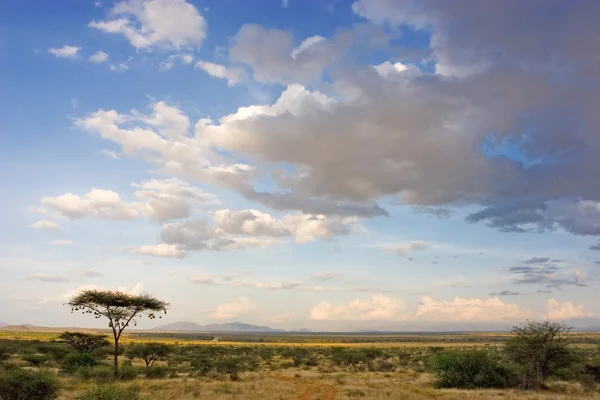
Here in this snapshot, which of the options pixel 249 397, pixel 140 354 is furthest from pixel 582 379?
pixel 140 354

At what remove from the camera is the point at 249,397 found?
26484 millimetres

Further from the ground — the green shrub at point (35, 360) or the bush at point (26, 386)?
the bush at point (26, 386)

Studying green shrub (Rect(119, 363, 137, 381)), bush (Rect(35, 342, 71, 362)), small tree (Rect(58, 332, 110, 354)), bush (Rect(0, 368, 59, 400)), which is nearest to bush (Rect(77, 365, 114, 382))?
green shrub (Rect(119, 363, 137, 381))

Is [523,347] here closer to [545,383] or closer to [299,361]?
[545,383]

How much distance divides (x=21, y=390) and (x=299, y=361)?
162 ft

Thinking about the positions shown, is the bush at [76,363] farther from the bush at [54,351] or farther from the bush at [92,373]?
the bush at [54,351]

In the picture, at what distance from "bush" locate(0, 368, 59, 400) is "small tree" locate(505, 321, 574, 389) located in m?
29.2

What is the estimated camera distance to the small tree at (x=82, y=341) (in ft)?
176

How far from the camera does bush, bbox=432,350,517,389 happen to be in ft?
108

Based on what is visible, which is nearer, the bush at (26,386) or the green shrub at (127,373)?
the bush at (26,386)

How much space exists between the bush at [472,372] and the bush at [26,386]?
26314 millimetres

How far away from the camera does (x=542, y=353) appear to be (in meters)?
31.5

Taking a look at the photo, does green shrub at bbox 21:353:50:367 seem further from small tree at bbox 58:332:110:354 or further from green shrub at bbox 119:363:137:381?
green shrub at bbox 119:363:137:381

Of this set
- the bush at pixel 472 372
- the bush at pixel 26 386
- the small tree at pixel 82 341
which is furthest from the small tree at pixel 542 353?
the small tree at pixel 82 341
